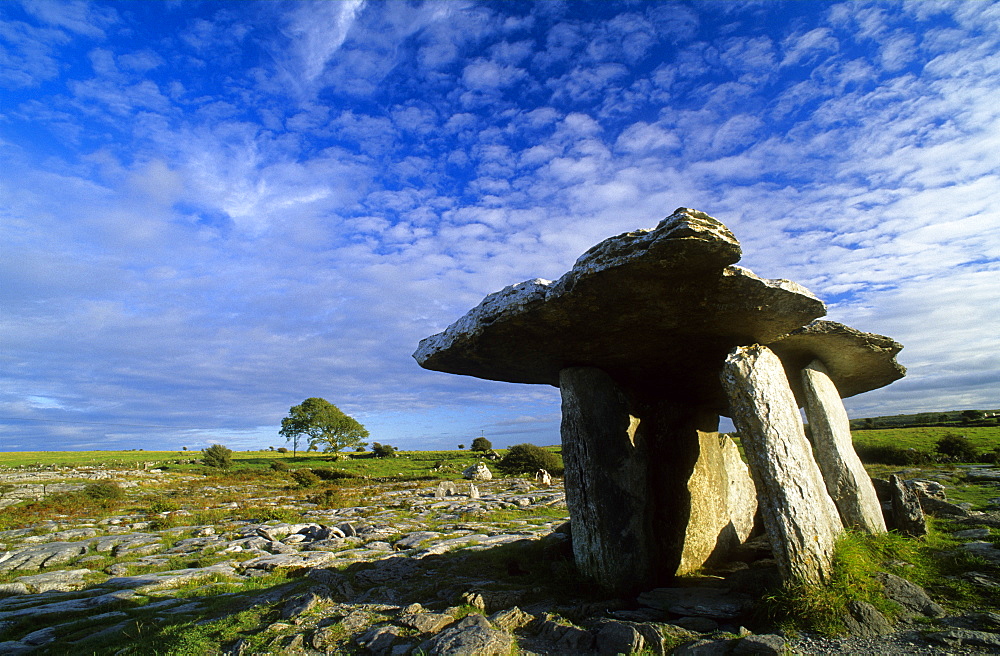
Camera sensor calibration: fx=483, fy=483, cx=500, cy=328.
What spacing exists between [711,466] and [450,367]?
526 cm

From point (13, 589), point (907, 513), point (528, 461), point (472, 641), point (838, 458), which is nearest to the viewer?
point (472, 641)

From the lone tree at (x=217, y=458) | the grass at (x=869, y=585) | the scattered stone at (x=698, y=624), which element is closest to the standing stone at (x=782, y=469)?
the grass at (x=869, y=585)

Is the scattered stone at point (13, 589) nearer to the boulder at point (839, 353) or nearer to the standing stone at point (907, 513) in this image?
the boulder at point (839, 353)

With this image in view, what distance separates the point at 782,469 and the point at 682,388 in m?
3.52

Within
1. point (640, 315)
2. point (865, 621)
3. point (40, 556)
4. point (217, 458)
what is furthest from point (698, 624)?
point (217, 458)

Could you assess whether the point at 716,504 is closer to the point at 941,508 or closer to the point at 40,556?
the point at 941,508

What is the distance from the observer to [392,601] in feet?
22.8

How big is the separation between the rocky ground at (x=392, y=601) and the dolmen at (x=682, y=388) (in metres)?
0.73

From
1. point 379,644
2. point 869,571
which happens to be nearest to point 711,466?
point 869,571

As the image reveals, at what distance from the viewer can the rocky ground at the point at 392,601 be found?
15.9ft

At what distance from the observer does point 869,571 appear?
550 cm

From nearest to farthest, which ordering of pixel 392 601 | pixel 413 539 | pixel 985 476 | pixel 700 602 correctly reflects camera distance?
pixel 700 602
pixel 392 601
pixel 413 539
pixel 985 476

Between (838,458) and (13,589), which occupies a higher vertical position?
(838,458)

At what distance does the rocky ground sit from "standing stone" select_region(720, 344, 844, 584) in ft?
2.05
